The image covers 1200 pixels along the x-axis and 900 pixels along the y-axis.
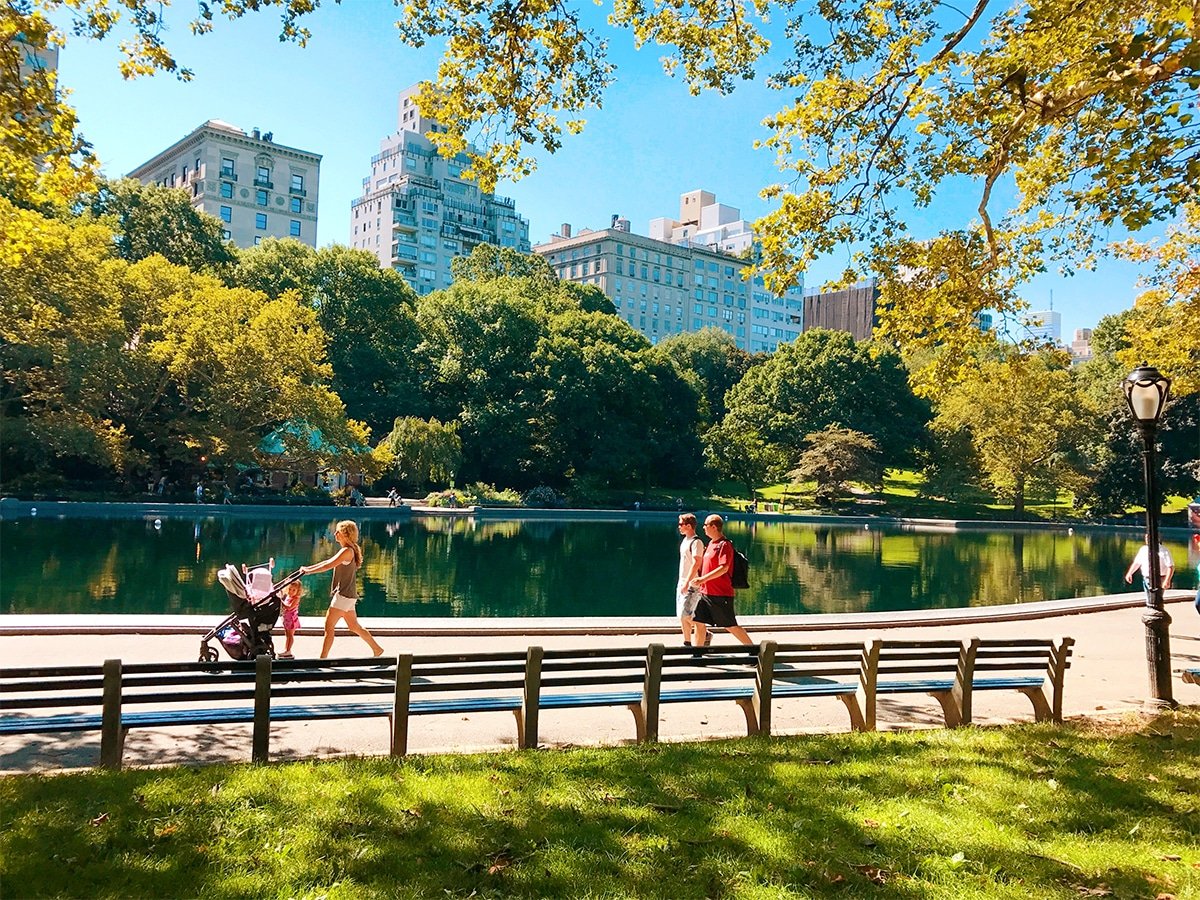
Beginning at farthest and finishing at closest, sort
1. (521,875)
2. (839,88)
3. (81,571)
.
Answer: (81,571) → (839,88) → (521,875)

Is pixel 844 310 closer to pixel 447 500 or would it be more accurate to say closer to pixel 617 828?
pixel 447 500

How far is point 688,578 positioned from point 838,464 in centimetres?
5006

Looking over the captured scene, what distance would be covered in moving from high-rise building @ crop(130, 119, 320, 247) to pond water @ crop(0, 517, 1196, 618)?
57.3m

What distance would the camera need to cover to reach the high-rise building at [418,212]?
11419 centimetres

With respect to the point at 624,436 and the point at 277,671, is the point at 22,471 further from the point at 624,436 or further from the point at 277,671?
the point at 277,671

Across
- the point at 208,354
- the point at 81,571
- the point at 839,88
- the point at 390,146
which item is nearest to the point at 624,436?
the point at 208,354

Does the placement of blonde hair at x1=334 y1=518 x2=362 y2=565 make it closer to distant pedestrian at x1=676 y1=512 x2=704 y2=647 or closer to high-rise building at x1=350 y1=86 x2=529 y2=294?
distant pedestrian at x1=676 y1=512 x2=704 y2=647

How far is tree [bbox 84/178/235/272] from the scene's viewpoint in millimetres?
53750

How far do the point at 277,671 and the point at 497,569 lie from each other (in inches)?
783

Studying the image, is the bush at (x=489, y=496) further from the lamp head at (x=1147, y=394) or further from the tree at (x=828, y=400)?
the lamp head at (x=1147, y=394)

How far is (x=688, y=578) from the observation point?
10.2 meters

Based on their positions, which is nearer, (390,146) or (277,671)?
(277,671)

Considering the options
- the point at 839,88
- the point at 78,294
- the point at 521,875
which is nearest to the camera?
the point at 521,875

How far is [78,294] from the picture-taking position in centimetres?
3634
